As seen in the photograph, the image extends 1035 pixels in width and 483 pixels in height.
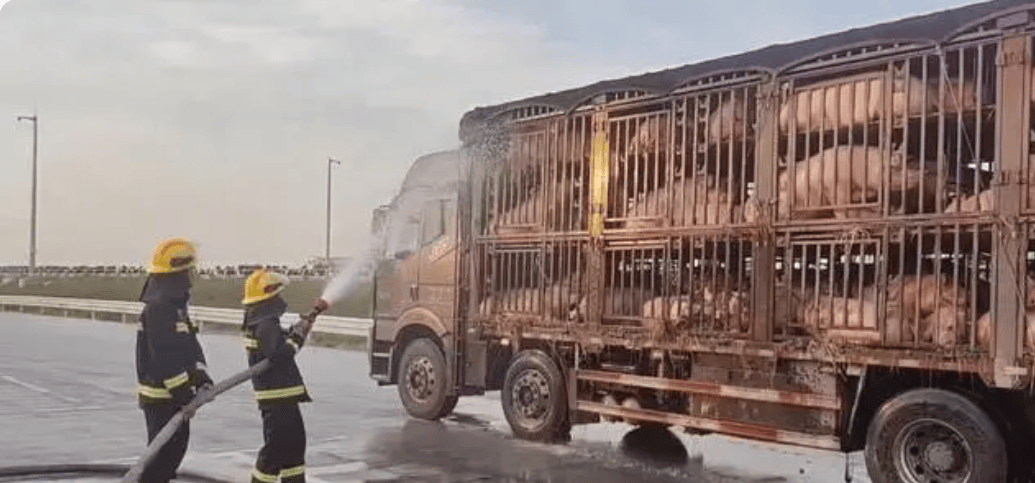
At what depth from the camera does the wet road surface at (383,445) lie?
8.44 m

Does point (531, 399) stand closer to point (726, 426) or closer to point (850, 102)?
point (726, 426)

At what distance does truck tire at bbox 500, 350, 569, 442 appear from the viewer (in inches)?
392

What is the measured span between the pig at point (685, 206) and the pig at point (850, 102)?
80 cm

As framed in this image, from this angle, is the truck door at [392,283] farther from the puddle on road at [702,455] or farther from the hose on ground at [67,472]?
the hose on ground at [67,472]

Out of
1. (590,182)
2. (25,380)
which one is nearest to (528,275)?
(590,182)

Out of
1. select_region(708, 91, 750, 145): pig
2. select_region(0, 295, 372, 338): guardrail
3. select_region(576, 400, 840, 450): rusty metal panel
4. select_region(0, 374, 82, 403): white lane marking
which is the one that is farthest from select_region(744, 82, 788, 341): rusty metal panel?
select_region(0, 295, 372, 338): guardrail

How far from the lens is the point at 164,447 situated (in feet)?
21.3

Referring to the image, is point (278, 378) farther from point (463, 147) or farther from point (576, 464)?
point (463, 147)

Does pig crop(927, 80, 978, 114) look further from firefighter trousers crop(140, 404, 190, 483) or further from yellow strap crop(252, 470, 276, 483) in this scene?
firefighter trousers crop(140, 404, 190, 483)

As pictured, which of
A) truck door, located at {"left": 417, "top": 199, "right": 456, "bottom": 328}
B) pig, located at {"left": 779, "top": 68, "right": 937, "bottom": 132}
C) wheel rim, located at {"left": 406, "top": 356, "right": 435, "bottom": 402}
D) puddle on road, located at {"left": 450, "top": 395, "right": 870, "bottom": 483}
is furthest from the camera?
wheel rim, located at {"left": 406, "top": 356, "right": 435, "bottom": 402}

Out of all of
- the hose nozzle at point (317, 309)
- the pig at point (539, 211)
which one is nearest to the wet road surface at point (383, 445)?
the hose nozzle at point (317, 309)

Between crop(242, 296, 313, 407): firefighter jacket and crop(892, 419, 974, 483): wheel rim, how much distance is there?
403 centimetres

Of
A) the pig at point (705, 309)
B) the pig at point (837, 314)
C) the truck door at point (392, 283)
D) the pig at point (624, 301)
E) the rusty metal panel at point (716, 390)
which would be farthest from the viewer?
the truck door at point (392, 283)

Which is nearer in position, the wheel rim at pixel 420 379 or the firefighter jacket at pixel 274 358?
the firefighter jacket at pixel 274 358
